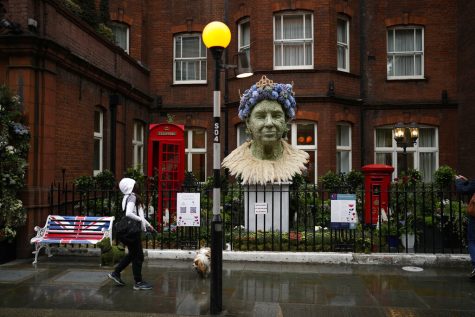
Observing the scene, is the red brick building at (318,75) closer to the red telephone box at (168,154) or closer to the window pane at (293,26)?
the window pane at (293,26)

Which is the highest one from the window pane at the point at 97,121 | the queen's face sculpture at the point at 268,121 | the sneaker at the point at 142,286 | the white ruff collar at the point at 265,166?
the window pane at the point at 97,121

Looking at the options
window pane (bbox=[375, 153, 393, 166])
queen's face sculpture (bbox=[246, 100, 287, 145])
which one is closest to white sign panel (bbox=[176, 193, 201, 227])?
queen's face sculpture (bbox=[246, 100, 287, 145])

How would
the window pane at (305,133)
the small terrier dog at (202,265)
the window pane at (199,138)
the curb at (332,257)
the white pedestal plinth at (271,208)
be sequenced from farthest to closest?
the window pane at (199,138) < the window pane at (305,133) < the white pedestal plinth at (271,208) < the curb at (332,257) < the small terrier dog at (202,265)

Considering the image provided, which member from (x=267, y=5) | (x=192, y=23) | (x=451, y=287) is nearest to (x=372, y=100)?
(x=267, y=5)

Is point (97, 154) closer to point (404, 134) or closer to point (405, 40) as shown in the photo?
point (404, 134)

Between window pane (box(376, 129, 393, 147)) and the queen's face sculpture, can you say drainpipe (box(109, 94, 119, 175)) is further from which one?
window pane (box(376, 129, 393, 147))

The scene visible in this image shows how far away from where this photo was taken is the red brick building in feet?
49.9

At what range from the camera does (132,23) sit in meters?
17.3

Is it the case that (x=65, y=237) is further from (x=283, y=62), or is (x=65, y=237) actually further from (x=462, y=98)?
(x=462, y=98)

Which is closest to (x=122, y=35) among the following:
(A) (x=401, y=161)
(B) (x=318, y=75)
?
(B) (x=318, y=75)

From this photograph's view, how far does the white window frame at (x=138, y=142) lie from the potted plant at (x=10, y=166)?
745cm

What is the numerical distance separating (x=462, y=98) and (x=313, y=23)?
620 centimetres

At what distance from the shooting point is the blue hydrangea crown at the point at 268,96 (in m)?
9.38

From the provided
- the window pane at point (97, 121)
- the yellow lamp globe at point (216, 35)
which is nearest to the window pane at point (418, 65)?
the window pane at point (97, 121)
